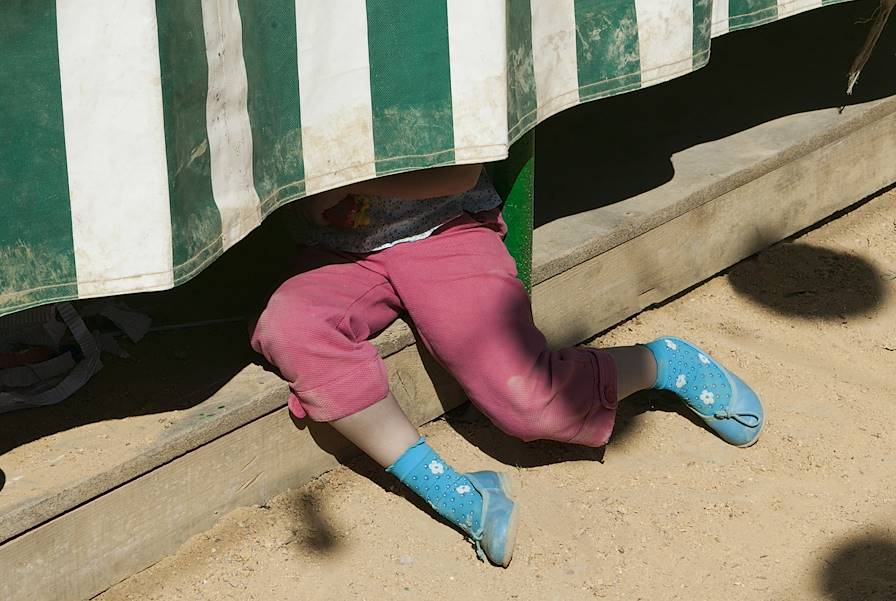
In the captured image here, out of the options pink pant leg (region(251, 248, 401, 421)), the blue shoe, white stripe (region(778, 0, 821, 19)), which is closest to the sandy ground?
the blue shoe

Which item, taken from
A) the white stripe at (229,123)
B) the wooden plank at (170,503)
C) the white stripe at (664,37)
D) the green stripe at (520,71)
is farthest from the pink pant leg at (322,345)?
the white stripe at (664,37)

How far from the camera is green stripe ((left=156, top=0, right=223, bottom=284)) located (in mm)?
1760

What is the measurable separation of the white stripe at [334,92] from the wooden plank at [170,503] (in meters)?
0.53

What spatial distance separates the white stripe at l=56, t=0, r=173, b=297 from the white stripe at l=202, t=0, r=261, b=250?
118 mm

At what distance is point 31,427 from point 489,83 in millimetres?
1053

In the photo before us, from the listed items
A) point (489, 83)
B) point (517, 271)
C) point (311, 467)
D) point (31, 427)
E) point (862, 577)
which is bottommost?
point (862, 577)

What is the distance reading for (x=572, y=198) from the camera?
121 inches

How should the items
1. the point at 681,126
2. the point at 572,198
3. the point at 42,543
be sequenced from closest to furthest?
the point at 42,543 → the point at 572,198 → the point at 681,126

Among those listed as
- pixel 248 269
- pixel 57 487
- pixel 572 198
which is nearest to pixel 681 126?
pixel 572 198

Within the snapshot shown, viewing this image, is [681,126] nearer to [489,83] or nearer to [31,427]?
[489,83]

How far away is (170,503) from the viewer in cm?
227

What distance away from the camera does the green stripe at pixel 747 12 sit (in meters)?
2.68

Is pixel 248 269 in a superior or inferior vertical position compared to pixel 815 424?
superior

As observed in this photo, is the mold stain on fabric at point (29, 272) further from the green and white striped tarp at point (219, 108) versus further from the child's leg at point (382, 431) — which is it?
the child's leg at point (382, 431)
